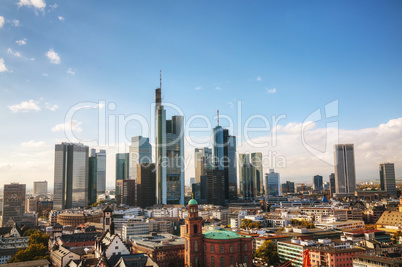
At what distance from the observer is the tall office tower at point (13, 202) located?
170 m

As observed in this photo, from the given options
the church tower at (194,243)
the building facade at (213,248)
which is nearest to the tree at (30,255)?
the church tower at (194,243)

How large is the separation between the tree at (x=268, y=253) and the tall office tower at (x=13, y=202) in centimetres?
12810

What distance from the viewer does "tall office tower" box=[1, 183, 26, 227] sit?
558 feet

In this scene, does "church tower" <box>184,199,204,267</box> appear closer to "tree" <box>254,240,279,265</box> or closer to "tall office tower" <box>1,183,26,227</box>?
"tree" <box>254,240,279,265</box>

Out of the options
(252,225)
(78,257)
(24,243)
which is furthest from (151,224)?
(78,257)

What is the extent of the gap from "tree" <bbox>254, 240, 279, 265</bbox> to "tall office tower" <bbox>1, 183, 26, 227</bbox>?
128m

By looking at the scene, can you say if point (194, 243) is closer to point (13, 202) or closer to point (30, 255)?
point (30, 255)

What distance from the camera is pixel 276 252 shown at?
278 feet

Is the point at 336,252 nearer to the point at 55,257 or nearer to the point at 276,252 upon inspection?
the point at 276,252

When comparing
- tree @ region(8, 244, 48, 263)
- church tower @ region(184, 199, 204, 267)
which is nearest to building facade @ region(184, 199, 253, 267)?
church tower @ region(184, 199, 204, 267)

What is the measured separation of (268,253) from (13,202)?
5380 inches

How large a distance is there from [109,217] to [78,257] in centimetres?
1461

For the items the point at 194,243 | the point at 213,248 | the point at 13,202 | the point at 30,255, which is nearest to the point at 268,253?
the point at 213,248

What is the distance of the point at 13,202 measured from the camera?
566ft
